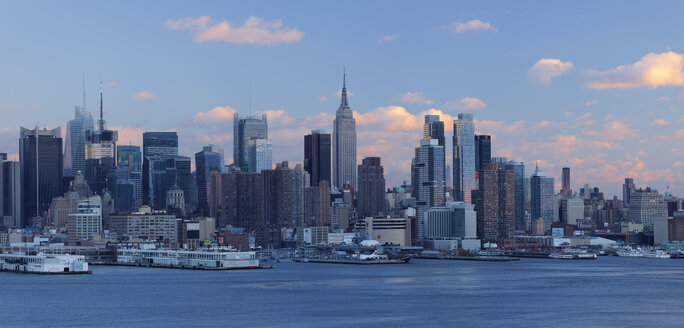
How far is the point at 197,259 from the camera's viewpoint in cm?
15612

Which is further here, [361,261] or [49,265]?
[361,261]

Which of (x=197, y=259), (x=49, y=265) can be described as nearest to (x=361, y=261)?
(x=197, y=259)

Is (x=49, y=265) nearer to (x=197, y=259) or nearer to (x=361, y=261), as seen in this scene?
(x=197, y=259)

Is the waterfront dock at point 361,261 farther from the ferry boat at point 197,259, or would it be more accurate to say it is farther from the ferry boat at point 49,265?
the ferry boat at point 49,265

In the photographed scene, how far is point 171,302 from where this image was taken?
8862cm

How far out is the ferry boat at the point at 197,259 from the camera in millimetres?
152500

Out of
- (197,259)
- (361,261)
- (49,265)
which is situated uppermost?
(49,265)

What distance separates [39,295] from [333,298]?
88.8ft

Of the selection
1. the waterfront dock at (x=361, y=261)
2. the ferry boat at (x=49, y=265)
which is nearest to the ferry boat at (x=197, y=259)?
the ferry boat at (x=49, y=265)

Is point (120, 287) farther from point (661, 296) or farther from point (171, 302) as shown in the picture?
point (661, 296)

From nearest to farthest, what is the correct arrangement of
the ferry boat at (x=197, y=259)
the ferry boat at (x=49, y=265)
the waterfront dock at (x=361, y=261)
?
the ferry boat at (x=49, y=265), the ferry boat at (x=197, y=259), the waterfront dock at (x=361, y=261)

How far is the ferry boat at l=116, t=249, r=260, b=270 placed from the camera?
152 meters

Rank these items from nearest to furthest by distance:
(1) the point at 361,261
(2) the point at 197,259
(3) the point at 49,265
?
(3) the point at 49,265 < (2) the point at 197,259 < (1) the point at 361,261

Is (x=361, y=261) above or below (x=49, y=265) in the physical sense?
below
